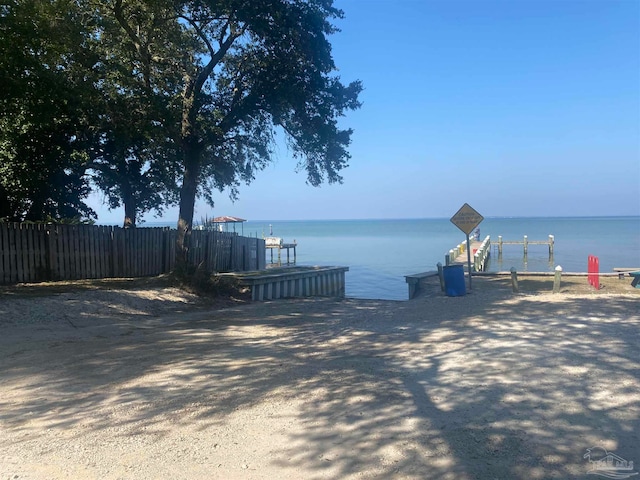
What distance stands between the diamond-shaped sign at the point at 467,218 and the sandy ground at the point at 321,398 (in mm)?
5237

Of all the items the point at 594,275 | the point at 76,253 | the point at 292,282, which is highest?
the point at 76,253

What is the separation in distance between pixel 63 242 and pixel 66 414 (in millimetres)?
11525

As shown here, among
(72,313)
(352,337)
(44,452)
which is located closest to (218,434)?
(44,452)

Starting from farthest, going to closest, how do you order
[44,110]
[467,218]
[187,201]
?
[187,201]
[467,218]
[44,110]

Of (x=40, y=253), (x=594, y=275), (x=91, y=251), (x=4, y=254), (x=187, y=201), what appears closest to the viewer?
(x=4, y=254)

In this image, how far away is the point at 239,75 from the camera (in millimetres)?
15641

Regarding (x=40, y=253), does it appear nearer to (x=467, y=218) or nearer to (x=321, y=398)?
(x=321, y=398)

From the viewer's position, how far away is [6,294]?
38.4ft

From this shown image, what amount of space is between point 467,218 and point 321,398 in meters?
10.8

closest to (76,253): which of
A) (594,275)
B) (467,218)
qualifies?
(467,218)

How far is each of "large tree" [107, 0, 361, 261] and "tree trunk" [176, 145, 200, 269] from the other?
32 mm

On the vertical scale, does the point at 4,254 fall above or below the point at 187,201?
below

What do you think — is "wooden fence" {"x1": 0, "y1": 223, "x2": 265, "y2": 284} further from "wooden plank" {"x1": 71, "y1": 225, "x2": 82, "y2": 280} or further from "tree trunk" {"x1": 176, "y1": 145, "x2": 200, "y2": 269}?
"tree trunk" {"x1": 176, "y1": 145, "x2": 200, "y2": 269}

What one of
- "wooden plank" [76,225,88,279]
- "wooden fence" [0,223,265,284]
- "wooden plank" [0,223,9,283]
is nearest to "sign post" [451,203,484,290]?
"wooden fence" [0,223,265,284]
